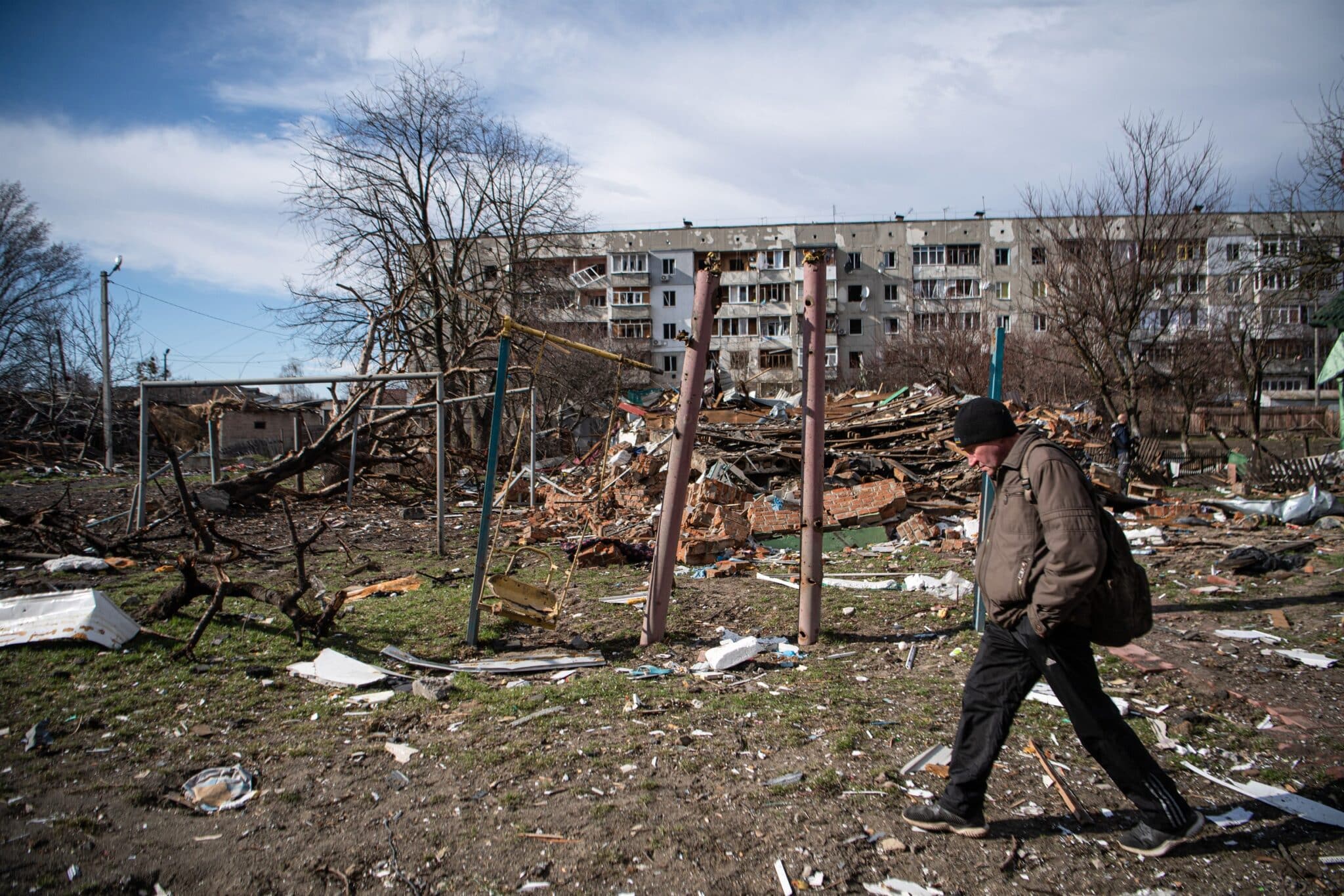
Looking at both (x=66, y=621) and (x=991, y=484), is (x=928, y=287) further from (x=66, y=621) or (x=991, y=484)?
(x=66, y=621)

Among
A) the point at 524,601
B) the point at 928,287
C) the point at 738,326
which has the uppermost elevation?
the point at 928,287

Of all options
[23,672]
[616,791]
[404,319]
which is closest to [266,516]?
[404,319]

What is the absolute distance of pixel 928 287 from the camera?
4962 cm

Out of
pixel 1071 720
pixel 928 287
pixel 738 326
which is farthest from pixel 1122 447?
pixel 738 326

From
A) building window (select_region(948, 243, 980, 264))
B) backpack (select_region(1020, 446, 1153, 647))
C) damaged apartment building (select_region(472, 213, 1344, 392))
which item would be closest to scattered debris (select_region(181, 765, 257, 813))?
backpack (select_region(1020, 446, 1153, 647))

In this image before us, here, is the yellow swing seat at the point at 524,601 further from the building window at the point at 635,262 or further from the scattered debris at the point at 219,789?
the building window at the point at 635,262

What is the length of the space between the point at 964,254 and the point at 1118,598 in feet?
174

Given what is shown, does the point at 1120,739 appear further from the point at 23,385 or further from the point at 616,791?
the point at 23,385

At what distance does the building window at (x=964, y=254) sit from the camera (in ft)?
165

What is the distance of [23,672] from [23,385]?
1226 inches

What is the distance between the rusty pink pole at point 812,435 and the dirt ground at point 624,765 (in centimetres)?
34

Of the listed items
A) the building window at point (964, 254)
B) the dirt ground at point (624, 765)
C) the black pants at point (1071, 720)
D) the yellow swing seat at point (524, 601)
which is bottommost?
the dirt ground at point (624, 765)

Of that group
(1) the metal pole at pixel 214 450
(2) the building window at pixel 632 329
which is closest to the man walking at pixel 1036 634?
(1) the metal pole at pixel 214 450

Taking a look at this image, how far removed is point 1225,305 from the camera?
26.8 m
